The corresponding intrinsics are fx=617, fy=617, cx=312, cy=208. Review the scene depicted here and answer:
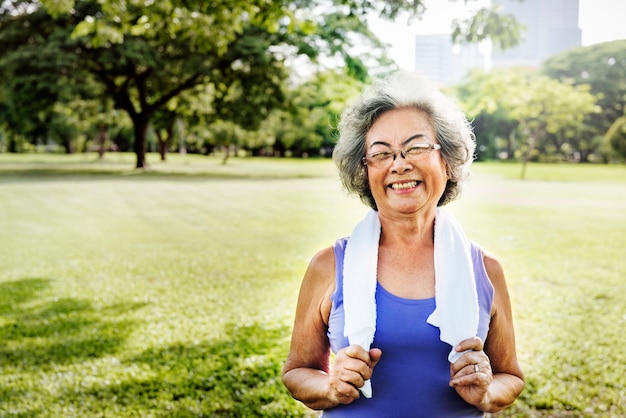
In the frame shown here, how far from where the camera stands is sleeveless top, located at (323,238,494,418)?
72.9 inches

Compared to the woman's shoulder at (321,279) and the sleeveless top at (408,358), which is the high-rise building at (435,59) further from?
the sleeveless top at (408,358)

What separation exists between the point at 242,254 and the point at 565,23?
22.0ft

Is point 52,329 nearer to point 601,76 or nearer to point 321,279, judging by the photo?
point 321,279

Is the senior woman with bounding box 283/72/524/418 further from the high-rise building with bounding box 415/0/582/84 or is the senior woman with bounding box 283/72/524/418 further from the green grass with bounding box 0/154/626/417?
the high-rise building with bounding box 415/0/582/84

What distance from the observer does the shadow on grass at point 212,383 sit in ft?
13.9

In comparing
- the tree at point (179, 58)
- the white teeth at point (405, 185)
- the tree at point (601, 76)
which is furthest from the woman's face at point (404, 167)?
the tree at point (601, 76)

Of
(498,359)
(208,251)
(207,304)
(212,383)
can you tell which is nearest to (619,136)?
(208,251)

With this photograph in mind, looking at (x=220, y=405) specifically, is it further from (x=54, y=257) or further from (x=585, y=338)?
(x=54, y=257)

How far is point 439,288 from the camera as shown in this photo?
1850 millimetres

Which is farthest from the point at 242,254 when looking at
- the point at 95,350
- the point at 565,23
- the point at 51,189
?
the point at 51,189

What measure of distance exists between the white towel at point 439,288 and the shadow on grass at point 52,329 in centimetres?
405

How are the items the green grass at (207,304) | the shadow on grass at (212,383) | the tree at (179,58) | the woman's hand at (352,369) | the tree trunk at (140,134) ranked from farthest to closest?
1. the tree trunk at (140,134)
2. the tree at (179,58)
3. the green grass at (207,304)
4. the shadow on grass at (212,383)
5. the woman's hand at (352,369)

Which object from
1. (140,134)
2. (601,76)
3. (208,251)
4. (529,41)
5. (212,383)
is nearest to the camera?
(212,383)

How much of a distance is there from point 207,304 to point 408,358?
5.50 meters
